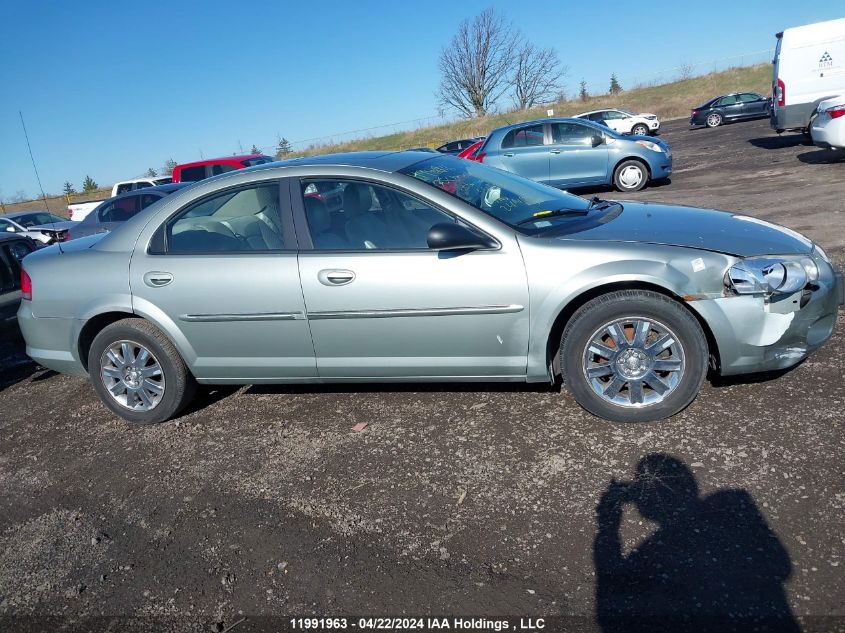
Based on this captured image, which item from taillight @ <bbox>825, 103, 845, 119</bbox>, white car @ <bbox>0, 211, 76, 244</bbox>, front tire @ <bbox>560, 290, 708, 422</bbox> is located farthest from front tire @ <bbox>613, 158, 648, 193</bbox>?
white car @ <bbox>0, 211, 76, 244</bbox>

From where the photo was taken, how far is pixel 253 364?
4.33 metres

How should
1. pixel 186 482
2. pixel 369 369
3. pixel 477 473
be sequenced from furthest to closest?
1. pixel 369 369
2. pixel 186 482
3. pixel 477 473

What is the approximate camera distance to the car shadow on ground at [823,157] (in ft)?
43.2

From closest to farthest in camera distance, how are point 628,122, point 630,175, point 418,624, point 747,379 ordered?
point 418,624, point 747,379, point 630,175, point 628,122

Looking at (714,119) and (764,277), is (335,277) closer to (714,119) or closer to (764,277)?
(764,277)

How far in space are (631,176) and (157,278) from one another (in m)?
10.9

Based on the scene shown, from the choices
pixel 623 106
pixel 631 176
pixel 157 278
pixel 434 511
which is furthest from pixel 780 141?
pixel 623 106

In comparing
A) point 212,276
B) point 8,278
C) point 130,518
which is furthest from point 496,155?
point 130,518

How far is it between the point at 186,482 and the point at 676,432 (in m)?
2.69

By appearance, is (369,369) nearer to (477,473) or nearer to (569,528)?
(477,473)

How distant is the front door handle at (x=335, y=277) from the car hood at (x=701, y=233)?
1239 millimetres

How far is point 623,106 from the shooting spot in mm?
49188

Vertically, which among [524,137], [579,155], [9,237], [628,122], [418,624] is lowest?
[418,624]

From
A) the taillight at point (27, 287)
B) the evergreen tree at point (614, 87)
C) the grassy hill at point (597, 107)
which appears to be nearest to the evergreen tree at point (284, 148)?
the grassy hill at point (597, 107)
